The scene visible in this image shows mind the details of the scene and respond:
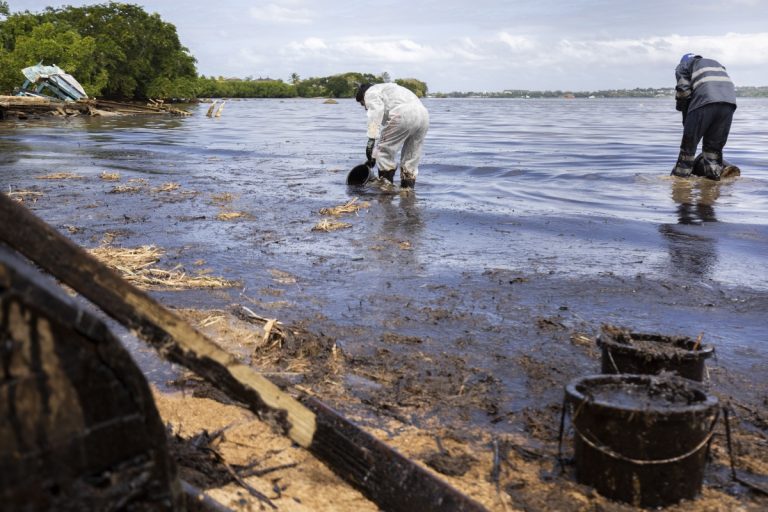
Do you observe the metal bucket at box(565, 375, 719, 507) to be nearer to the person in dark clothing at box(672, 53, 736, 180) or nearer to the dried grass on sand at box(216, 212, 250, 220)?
the dried grass on sand at box(216, 212, 250, 220)

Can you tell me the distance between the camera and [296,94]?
15038cm

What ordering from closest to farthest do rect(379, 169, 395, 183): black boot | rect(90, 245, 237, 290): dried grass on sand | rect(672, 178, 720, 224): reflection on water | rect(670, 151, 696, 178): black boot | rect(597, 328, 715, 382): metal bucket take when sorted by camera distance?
rect(597, 328, 715, 382): metal bucket, rect(90, 245, 237, 290): dried grass on sand, rect(672, 178, 720, 224): reflection on water, rect(379, 169, 395, 183): black boot, rect(670, 151, 696, 178): black boot

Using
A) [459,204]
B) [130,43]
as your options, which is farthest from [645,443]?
[130,43]

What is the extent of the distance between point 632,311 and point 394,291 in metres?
2.13

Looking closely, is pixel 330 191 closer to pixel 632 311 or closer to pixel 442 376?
pixel 632 311

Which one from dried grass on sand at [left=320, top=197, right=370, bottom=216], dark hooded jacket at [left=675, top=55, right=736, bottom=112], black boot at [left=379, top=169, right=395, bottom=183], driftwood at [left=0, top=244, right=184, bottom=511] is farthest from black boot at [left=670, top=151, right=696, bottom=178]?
driftwood at [left=0, top=244, right=184, bottom=511]

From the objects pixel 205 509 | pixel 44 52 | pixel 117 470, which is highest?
pixel 44 52

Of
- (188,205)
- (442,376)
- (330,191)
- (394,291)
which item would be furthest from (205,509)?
(330,191)

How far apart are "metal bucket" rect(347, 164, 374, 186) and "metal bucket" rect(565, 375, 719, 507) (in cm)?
1130

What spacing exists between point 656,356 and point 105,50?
68.1 metres

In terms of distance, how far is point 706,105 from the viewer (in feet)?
44.7

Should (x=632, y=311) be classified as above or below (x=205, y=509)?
below

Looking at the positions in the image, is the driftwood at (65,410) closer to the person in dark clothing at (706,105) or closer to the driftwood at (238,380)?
the driftwood at (238,380)

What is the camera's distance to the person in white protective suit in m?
13.0
